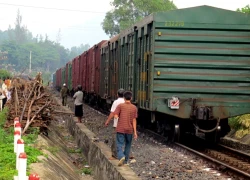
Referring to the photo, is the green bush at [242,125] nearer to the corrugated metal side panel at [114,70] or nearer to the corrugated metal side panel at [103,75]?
the corrugated metal side panel at [114,70]

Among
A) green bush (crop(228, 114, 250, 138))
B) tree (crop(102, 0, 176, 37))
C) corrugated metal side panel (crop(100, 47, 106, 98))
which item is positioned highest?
tree (crop(102, 0, 176, 37))

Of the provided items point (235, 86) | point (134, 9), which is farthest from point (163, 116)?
point (134, 9)

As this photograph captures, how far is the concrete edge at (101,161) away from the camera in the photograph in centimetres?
820

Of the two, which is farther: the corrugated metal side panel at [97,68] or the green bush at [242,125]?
the corrugated metal side panel at [97,68]

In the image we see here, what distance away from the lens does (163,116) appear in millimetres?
14188

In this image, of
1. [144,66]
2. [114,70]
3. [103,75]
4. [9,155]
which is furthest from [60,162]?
[103,75]

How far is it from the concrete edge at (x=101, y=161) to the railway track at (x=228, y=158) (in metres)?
2.19

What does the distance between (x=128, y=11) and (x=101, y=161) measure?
58.9 metres

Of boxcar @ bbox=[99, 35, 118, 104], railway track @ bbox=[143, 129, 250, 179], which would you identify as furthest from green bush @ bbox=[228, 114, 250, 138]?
boxcar @ bbox=[99, 35, 118, 104]

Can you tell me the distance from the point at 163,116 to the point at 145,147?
5.25ft

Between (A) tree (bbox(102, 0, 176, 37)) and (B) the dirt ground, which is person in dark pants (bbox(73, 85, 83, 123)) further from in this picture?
(A) tree (bbox(102, 0, 176, 37))

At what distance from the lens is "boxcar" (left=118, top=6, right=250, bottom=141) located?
12.8 metres

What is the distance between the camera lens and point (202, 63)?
12.9 m

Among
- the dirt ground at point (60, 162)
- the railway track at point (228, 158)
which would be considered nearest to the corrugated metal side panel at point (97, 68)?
the dirt ground at point (60, 162)
